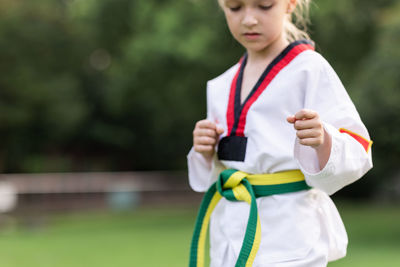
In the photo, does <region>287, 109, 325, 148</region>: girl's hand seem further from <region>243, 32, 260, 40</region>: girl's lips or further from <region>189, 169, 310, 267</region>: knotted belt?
<region>243, 32, 260, 40</region>: girl's lips

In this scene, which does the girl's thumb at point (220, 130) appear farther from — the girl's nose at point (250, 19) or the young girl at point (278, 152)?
the girl's nose at point (250, 19)

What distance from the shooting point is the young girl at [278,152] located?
192 centimetres

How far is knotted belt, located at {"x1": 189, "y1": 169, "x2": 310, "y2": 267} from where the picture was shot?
2.00 meters

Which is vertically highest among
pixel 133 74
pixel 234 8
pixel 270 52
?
pixel 133 74

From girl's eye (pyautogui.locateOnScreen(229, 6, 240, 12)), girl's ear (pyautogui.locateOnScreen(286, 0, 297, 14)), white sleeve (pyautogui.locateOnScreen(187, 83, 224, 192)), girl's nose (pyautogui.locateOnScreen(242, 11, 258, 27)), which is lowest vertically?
white sleeve (pyautogui.locateOnScreen(187, 83, 224, 192))

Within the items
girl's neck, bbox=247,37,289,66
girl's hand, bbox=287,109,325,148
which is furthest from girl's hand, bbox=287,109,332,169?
girl's neck, bbox=247,37,289,66

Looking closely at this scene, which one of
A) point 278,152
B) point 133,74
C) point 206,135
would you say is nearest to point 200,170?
point 206,135

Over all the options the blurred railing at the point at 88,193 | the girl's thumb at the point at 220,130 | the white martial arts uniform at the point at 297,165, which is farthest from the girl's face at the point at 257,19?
the blurred railing at the point at 88,193

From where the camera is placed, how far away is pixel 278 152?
2.01 m

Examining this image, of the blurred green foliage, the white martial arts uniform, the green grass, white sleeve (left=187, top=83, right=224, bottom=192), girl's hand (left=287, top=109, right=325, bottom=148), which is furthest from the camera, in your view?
the blurred green foliage

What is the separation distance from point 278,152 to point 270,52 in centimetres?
43

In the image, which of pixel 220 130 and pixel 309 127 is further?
pixel 220 130

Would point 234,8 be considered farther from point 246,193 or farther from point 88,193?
point 88,193

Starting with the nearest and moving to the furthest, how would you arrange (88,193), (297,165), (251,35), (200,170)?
(297,165)
(251,35)
(200,170)
(88,193)
